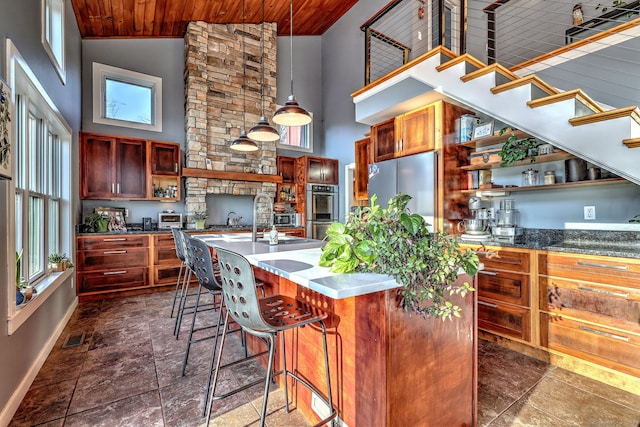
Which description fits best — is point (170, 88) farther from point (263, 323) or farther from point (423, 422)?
point (423, 422)

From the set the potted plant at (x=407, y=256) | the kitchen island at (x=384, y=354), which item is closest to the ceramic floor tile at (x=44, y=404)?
the kitchen island at (x=384, y=354)

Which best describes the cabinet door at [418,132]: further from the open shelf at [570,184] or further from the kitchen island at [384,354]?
the kitchen island at [384,354]

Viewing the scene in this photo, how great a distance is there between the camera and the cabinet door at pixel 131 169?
14.7ft

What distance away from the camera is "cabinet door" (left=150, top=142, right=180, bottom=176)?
473 centimetres

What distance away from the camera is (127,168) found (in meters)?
4.55

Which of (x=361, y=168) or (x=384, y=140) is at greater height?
(x=384, y=140)

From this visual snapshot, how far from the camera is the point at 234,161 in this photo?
5.62m

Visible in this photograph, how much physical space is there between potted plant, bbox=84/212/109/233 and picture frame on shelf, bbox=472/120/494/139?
15.8ft

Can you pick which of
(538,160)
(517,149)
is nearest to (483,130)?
(517,149)

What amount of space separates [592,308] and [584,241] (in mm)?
800

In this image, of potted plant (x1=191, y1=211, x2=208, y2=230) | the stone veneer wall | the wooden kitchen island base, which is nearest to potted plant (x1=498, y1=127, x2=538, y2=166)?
the wooden kitchen island base

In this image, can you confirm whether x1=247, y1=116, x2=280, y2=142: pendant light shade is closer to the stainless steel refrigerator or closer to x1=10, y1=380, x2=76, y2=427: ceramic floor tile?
the stainless steel refrigerator

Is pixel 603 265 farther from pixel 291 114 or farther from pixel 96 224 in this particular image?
pixel 96 224

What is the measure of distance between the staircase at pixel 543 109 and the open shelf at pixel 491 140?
0.39 metres
